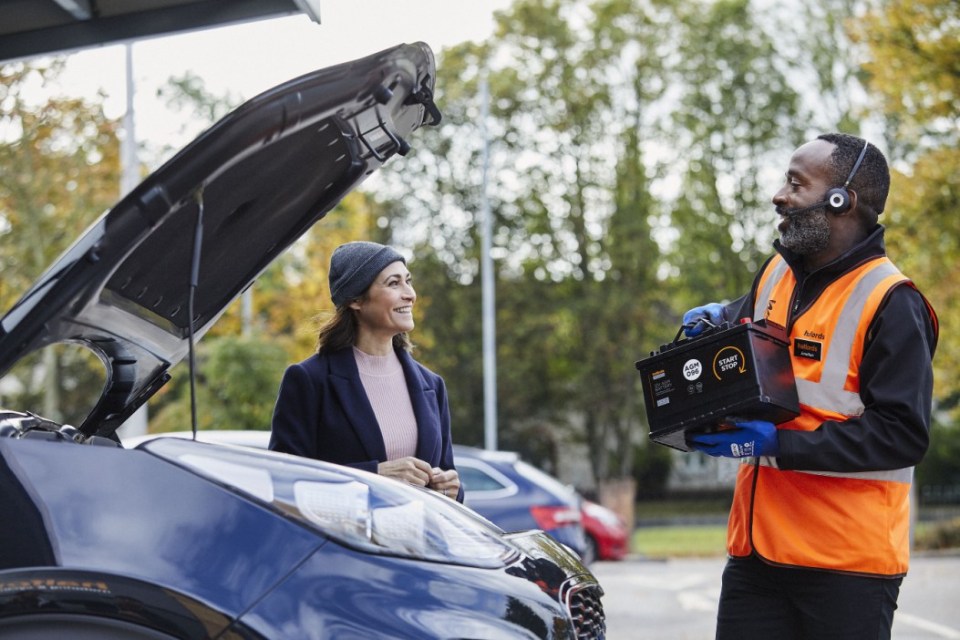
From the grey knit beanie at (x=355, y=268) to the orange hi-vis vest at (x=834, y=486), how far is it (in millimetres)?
1421

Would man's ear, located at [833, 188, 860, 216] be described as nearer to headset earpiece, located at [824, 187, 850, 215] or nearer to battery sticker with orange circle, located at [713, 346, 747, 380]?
headset earpiece, located at [824, 187, 850, 215]

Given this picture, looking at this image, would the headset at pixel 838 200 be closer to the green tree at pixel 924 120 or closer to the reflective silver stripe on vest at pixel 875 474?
the reflective silver stripe on vest at pixel 875 474

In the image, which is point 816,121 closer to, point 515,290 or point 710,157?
point 710,157

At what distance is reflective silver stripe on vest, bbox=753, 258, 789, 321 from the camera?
374cm

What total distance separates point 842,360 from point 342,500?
143 cm

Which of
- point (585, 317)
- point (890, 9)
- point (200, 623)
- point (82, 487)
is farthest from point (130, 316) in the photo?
point (585, 317)

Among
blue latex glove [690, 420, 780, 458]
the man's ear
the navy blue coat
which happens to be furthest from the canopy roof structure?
blue latex glove [690, 420, 780, 458]

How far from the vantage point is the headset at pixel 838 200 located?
11.4 ft

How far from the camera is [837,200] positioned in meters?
3.48

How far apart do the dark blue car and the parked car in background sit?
9.36m

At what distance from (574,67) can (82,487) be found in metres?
30.3

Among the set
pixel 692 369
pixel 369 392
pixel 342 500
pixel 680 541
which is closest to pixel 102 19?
pixel 369 392

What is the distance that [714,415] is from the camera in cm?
340

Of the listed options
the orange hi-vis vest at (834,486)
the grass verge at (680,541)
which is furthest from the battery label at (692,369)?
the grass verge at (680,541)
